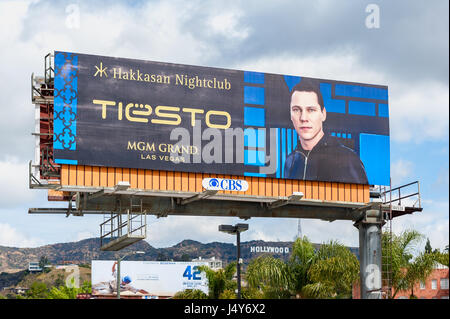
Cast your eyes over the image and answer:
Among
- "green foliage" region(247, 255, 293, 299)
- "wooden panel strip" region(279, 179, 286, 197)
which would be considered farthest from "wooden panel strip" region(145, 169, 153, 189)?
"green foliage" region(247, 255, 293, 299)

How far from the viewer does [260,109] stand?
33562 millimetres

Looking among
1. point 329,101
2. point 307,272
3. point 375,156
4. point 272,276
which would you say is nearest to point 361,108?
point 329,101

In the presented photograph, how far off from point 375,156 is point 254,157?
6.54 m

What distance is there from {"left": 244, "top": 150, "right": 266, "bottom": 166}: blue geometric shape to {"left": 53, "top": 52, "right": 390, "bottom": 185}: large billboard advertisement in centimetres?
4

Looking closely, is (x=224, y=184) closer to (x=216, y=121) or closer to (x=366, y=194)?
(x=216, y=121)

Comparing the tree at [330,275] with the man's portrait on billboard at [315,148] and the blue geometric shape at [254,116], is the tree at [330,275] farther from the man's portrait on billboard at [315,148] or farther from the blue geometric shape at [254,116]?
the blue geometric shape at [254,116]

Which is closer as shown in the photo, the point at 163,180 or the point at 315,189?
the point at 163,180

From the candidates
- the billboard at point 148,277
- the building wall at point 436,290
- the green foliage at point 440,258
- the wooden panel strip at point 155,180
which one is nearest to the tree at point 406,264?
the green foliage at point 440,258

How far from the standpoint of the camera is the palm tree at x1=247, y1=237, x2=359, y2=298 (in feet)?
120

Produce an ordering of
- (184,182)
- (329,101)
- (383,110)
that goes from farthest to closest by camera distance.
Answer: (383,110)
(329,101)
(184,182)

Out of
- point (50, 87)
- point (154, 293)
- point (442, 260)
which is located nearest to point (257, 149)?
point (50, 87)

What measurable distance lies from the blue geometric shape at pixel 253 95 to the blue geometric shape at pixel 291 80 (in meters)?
1.39

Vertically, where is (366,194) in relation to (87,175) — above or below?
below

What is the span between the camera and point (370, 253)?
34906 mm
